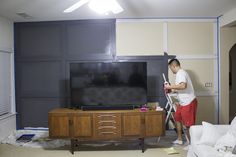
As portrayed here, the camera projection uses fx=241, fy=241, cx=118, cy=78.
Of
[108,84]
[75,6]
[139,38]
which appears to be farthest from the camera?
[139,38]

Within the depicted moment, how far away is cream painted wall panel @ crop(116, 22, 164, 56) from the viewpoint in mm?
4785

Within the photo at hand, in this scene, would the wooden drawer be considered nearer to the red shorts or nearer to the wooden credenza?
the wooden credenza

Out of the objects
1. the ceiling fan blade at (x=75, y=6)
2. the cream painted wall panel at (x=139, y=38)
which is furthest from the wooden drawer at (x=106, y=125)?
the ceiling fan blade at (x=75, y=6)

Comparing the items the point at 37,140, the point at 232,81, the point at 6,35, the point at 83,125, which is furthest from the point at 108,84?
the point at 232,81

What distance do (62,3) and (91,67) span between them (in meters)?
1.12

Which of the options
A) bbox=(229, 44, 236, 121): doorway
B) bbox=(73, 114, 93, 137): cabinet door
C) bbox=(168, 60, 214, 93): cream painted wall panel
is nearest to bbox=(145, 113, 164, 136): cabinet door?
bbox=(73, 114, 93, 137): cabinet door

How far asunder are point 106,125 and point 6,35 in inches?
105

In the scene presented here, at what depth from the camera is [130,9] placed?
407 centimetres

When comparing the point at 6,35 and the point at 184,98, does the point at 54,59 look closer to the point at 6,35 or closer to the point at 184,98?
the point at 6,35

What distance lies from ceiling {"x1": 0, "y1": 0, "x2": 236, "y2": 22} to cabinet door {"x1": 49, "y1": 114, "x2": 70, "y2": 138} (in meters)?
1.74

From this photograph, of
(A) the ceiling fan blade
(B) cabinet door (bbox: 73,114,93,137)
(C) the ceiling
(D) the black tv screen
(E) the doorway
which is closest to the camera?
(A) the ceiling fan blade

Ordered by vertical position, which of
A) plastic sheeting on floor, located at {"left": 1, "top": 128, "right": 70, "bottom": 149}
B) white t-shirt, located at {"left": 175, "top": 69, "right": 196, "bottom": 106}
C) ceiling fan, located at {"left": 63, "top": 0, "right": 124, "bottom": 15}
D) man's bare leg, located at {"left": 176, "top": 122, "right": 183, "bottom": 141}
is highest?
ceiling fan, located at {"left": 63, "top": 0, "right": 124, "bottom": 15}

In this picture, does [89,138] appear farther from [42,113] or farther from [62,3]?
[62,3]

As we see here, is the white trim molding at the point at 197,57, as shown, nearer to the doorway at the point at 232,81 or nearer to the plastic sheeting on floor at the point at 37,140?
the doorway at the point at 232,81
